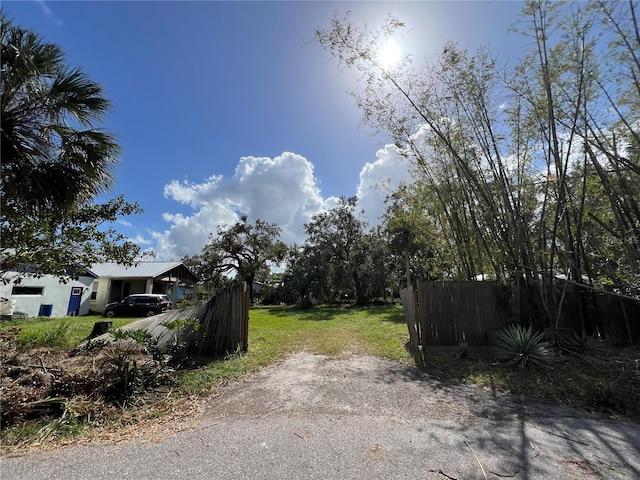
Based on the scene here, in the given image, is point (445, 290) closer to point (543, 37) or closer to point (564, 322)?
point (564, 322)

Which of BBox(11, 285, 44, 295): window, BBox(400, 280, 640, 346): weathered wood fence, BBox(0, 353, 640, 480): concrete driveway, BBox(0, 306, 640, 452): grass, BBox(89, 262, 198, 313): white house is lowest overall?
BBox(0, 353, 640, 480): concrete driveway

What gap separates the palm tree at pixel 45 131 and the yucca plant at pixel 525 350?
7.95 meters

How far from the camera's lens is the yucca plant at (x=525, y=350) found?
505 cm

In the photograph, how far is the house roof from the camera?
1867 cm

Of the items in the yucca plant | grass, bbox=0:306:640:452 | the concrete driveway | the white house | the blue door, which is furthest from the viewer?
the white house

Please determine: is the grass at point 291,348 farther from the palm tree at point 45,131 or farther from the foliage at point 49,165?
the palm tree at point 45,131

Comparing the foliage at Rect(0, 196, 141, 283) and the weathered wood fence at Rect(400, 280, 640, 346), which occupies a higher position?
the foliage at Rect(0, 196, 141, 283)

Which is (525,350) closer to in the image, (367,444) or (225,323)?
(367,444)

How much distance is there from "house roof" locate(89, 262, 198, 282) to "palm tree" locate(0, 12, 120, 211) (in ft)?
44.6

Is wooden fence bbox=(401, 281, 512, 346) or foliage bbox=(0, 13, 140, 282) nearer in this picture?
foliage bbox=(0, 13, 140, 282)

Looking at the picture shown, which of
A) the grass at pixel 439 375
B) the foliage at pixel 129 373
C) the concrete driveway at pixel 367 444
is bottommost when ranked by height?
the concrete driveway at pixel 367 444

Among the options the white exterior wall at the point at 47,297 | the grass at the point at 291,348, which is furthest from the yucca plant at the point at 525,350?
the white exterior wall at the point at 47,297

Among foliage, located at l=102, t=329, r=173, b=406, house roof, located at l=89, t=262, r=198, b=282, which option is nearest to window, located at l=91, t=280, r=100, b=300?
house roof, located at l=89, t=262, r=198, b=282

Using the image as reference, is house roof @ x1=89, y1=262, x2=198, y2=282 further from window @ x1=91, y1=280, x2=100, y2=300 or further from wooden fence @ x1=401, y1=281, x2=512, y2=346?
wooden fence @ x1=401, y1=281, x2=512, y2=346
